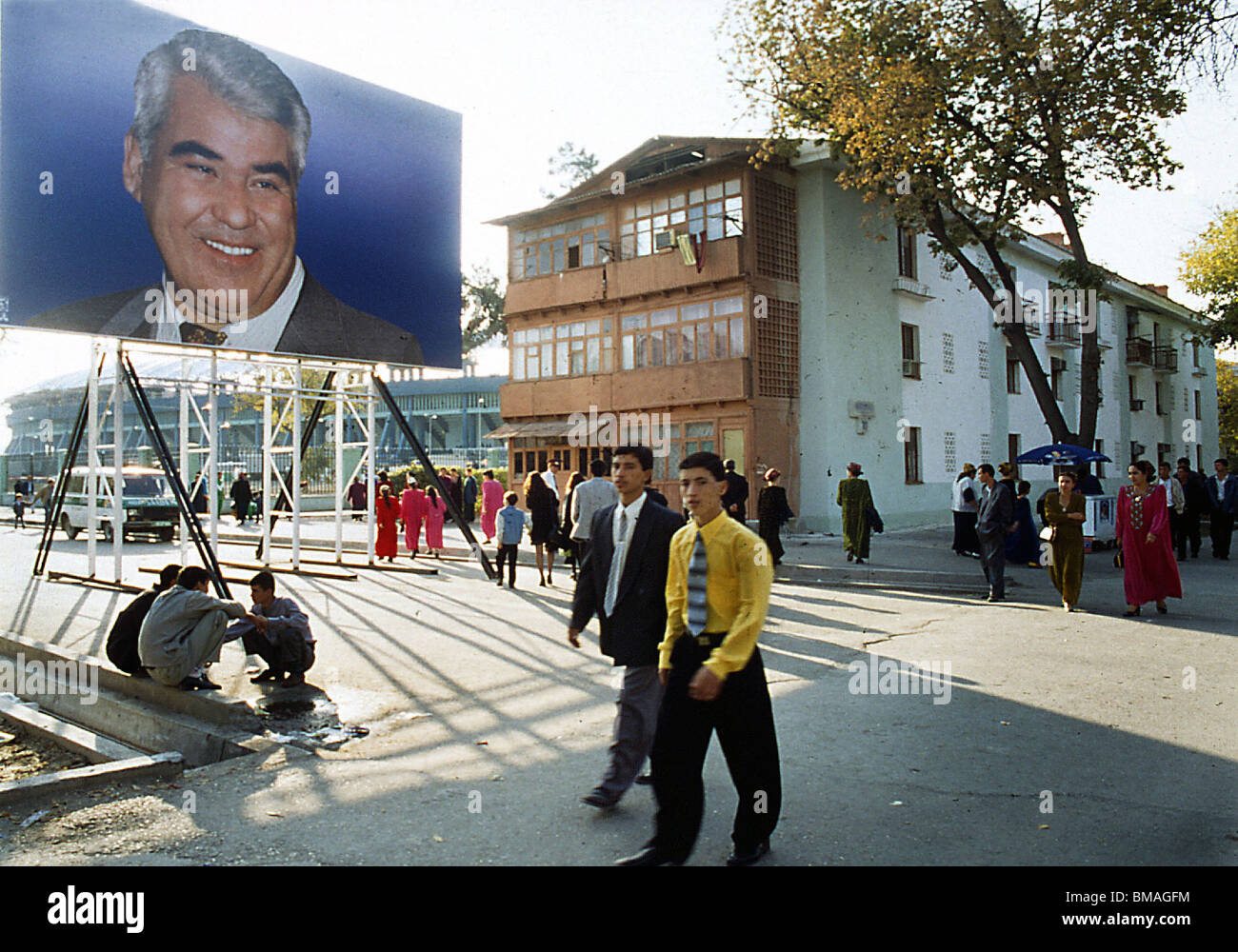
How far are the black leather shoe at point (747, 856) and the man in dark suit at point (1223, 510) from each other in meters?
17.5

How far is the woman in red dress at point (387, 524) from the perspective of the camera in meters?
17.8

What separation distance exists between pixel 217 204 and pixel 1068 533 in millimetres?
Result: 11196

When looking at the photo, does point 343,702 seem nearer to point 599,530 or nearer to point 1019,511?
point 599,530

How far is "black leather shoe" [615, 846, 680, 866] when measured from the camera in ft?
12.4

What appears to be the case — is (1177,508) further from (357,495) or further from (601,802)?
(357,495)

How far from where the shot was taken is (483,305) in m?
45.4

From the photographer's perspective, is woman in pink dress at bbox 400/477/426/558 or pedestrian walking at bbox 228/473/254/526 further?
pedestrian walking at bbox 228/473/254/526

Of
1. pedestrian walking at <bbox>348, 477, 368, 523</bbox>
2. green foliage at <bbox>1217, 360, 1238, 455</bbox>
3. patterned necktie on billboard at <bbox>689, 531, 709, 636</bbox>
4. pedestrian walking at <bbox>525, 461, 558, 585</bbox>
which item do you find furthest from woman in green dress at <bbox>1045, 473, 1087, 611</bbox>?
green foliage at <bbox>1217, 360, 1238, 455</bbox>

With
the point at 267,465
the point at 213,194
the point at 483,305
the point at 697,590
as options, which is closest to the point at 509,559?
the point at 267,465

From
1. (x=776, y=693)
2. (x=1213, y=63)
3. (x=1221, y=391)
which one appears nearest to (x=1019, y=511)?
(x=1213, y=63)

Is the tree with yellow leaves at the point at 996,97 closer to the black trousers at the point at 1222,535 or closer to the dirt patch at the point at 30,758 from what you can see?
the black trousers at the point at 1222,535

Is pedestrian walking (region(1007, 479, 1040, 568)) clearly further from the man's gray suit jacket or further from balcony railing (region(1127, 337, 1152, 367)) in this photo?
balcony railing (region(1127, 337, 1152, 367))

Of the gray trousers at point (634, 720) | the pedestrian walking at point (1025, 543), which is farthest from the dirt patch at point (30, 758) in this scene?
the pedestrian walking at point (1025, 543)

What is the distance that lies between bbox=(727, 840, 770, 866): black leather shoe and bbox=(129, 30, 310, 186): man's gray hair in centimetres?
1108
